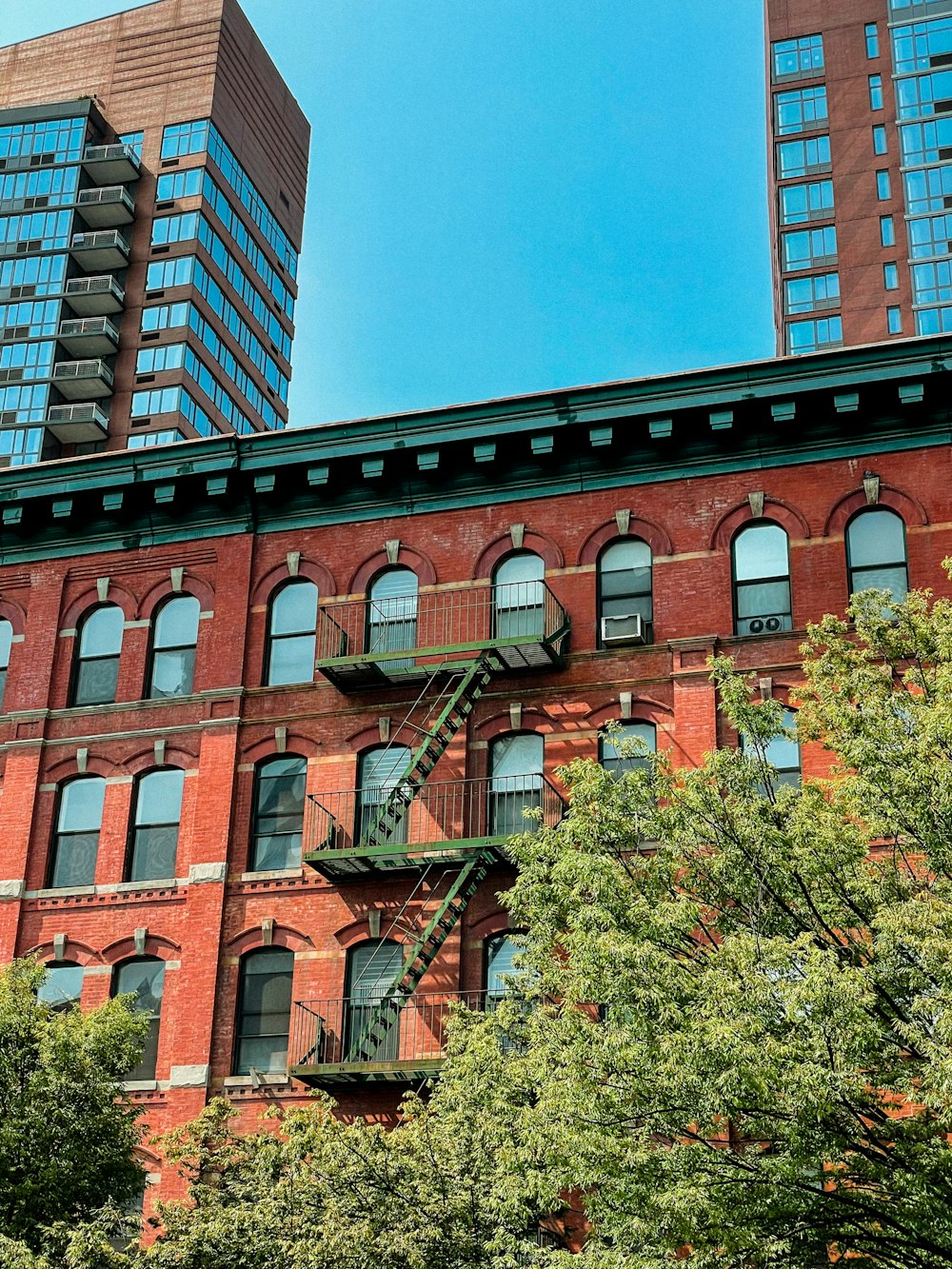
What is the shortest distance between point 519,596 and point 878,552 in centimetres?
626

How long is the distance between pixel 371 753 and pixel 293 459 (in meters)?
5.81

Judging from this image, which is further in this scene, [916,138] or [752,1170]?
[916,138]

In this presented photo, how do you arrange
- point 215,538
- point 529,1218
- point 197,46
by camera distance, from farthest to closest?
point 197,46 < point 215,538 < point 529,1218

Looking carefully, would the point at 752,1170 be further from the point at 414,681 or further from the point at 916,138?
the point at 916,138

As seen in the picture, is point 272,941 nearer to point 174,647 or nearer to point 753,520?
point 174,647

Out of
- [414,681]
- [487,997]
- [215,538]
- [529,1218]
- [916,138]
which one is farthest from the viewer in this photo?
[916,138]

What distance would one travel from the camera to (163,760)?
3148 centimetres

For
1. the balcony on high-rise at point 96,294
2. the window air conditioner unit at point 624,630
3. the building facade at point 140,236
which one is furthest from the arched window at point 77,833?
the balcony on high-rise at point 96,294

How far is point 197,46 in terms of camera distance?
278 feet

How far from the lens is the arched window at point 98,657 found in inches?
1293

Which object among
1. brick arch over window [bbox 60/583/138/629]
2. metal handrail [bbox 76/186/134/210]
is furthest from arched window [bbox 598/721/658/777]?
metal handrail [bbox 76/186/134/210]

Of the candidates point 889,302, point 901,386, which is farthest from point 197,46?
point 901,386

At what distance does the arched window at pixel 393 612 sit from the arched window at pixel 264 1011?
5733 mm

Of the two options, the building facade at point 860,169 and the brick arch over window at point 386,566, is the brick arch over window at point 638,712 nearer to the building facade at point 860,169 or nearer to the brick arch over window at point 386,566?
the brick arch over window at point 386,566
